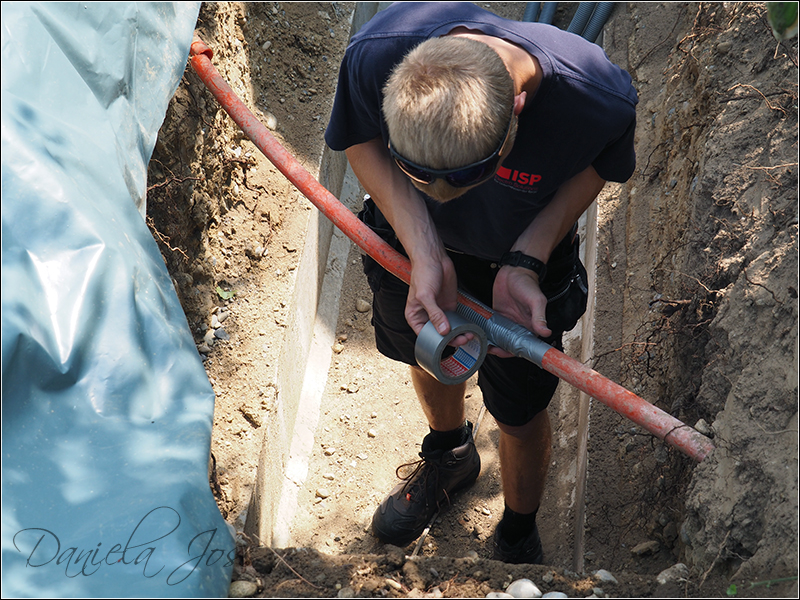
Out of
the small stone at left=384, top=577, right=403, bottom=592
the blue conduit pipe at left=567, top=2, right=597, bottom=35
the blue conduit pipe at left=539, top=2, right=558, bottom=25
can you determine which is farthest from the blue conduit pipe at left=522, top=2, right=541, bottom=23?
the small stone at left=384, top=577, right=403, bottom=592

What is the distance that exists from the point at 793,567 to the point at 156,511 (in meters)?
1.53

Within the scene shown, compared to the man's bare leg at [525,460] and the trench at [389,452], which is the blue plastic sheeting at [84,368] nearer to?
the trench at [389,452]

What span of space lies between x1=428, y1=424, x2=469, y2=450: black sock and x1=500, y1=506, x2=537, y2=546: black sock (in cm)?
38

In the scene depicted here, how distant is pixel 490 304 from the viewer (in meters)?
2.20

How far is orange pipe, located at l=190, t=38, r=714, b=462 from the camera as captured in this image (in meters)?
1.68

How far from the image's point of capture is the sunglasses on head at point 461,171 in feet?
5.04

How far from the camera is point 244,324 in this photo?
110 inches

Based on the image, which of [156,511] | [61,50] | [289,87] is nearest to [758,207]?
[156,511]

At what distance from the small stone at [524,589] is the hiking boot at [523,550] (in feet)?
2.89

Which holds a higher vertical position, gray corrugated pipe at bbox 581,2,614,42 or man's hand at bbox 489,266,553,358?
gray corrugated pipe at bbox 581,2,614,42

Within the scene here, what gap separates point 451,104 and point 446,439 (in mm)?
1711

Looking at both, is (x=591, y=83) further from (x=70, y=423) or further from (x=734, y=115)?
(x=70, y=423)
